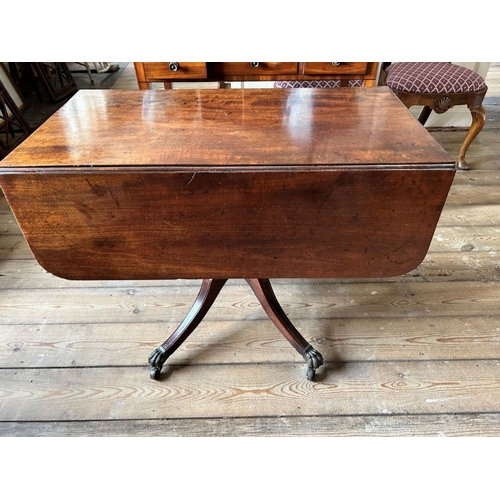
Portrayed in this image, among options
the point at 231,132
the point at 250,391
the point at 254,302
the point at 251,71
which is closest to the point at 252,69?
the point at 251,71

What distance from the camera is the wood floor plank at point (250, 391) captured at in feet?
3.76

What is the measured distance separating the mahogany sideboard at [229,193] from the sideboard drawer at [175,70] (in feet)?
2.45

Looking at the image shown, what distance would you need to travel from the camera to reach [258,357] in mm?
1288

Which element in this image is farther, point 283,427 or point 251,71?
point 251,71

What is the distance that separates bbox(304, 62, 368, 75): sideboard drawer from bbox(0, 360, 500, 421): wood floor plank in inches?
50.1

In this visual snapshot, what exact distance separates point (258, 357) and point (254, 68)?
1.26m

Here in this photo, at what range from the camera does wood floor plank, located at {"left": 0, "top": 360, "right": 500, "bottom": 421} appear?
115 centimetres

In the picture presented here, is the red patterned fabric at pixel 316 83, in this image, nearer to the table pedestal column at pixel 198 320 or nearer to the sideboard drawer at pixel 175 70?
the sideboard drawer at pixel 175 70

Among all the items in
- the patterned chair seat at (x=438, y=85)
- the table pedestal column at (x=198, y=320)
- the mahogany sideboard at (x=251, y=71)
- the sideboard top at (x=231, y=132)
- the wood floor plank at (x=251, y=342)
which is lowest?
the wood floor plank at (x=251, y=342)

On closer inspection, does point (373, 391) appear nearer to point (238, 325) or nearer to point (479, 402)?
point (479, 402)

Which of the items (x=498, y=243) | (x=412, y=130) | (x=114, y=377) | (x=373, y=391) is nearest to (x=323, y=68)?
(x=412, y=130)

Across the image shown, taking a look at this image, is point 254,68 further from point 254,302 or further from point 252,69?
point 254,302

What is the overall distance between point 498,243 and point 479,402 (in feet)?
2.77

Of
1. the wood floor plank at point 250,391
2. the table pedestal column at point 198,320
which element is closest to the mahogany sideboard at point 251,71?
the table pedestal column at point 198,320
